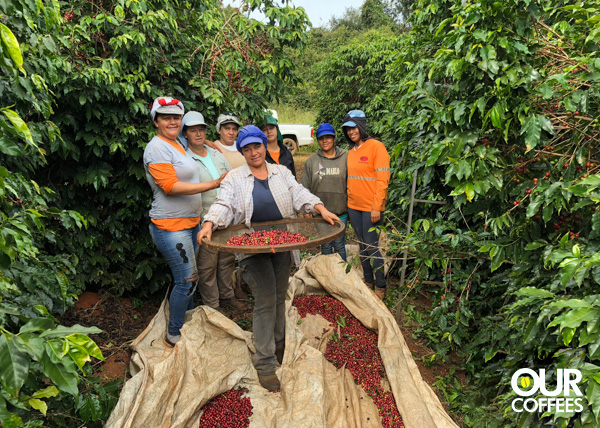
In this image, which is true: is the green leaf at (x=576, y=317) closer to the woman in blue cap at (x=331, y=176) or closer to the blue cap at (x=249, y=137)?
the blue cap at (x=249, y=137)

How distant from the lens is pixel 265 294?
2678 mm

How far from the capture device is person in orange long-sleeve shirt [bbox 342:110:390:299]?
12.7 ft

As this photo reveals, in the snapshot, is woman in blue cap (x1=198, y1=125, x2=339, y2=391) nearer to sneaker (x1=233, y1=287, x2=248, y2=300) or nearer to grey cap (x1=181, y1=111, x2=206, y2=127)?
grey cap (x1=181, y1=111, x2=206, y2=127)

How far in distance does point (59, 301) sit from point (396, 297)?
3.13 meters

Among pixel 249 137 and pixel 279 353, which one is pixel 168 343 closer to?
pixel 279 353

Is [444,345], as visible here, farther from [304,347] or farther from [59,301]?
[59,301]

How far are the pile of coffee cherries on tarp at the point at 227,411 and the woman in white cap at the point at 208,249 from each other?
1131mm

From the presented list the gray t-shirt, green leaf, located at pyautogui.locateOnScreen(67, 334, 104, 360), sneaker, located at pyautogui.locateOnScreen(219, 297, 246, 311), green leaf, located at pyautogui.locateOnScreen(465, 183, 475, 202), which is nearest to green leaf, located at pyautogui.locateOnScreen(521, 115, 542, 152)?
green leaf, located at pyautogui.locateOnScreen(465, 183, 475, 202)

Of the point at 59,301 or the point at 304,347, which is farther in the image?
the point at 304,347

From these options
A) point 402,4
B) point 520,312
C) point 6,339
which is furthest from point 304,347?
point 402,4

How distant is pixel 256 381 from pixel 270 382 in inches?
5.0

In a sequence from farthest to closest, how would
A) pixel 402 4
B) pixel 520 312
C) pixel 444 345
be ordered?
pixel 402 4
pixel 444 345
pixel 520 312

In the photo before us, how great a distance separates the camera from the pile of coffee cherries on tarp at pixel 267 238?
240 cm

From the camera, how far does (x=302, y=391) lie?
2.53m
